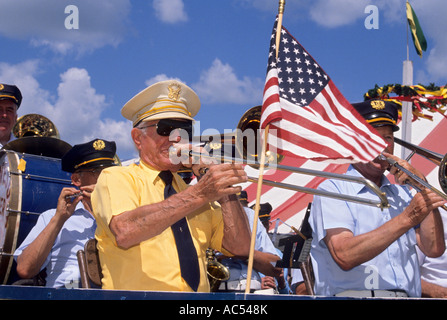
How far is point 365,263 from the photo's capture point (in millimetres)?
3570

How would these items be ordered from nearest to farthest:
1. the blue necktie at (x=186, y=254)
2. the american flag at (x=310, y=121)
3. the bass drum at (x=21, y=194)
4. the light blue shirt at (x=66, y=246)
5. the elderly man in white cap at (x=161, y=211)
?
the elderly man in white cap at (x=161, y=211) → the blue necktie at (x=186, y=254) → the american flag at (x=310, y=121) → the light blue shirt at (x=66, y=246) → the bass drum at (x=21, y=194)

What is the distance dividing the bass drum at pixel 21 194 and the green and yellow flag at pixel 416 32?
513 centimetres

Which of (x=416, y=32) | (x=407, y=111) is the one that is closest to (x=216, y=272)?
(x=407, y=111)

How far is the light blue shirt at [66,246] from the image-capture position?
4.36 metres

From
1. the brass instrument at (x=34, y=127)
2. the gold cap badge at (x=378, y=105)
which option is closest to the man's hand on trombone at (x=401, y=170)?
the gold cap badge at (x=378, y=105)

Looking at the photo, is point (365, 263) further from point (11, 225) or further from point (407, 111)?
point (407, 111)

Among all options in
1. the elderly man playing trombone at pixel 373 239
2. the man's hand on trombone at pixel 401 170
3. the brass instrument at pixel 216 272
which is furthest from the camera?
the brass instrument at pixel 216 272

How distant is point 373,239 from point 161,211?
140 cm

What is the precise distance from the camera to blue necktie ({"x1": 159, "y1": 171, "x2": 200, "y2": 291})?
2.88m

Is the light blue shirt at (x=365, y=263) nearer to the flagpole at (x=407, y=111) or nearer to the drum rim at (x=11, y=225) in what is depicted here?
the drum rim at (x=11, y=225)

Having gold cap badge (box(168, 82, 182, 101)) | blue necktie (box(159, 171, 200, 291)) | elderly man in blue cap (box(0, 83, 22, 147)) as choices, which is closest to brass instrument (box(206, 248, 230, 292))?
blue necktie (box(159, 171, 200, 291))

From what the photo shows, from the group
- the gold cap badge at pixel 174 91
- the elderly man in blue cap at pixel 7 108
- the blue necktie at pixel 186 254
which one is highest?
the elderly man in blue cap at pixel 7 108

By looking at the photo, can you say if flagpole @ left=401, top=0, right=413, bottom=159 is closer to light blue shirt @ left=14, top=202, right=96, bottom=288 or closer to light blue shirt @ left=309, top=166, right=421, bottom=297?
light blue shirt @ left=309, top=166, right=421, bottom=297
